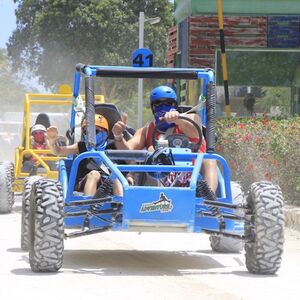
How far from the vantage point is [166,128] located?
1102cm

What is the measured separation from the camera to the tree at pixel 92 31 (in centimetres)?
4953

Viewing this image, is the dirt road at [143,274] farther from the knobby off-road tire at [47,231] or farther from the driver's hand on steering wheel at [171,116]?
the driver's hand on steering wheel at [171,116]

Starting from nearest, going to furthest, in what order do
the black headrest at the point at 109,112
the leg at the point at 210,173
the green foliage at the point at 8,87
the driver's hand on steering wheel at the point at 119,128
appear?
the leg at the point at 210,173 → the driver's hand on steering wheel at the point at 119,128 → the black headrest at the point at 109,112 → the green foliage at the point at 8,87

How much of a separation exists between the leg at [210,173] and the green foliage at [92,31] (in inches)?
1513

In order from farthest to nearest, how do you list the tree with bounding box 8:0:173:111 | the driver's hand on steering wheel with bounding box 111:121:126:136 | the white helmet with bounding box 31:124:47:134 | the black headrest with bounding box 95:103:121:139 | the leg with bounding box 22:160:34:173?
1. the tree with bounding box 8:0:173:111
2. the white helmet with bounding box 31:124:47:134
3. the leg with bounding box 22:160:34:173
4. the black headrest with bounding box 95:103:121:139
5. the driver's hand on steering wheel with bounding box 111:121:126:136

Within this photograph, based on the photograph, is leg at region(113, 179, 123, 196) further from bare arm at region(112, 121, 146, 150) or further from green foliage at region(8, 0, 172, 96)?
green foliage at region(8, 0, 172, 96)

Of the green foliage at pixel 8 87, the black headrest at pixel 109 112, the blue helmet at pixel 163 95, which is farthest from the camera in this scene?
the green foliage at pixel 8 87

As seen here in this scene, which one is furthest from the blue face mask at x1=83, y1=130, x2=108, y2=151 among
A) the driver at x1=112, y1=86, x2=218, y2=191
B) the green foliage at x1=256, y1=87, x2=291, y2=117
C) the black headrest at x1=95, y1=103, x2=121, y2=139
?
the green foliage at x1=256, y1=87, x2=291, y2=117

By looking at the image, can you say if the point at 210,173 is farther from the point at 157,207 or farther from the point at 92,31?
the point at 92,31

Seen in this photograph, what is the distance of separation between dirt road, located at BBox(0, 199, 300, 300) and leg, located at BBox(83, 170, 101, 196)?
66 cm

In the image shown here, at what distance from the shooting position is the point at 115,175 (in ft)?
32.2

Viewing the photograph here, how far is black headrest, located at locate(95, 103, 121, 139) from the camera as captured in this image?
40.4ft

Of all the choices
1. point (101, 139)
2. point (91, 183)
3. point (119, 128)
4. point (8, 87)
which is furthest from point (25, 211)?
point (8, 87)

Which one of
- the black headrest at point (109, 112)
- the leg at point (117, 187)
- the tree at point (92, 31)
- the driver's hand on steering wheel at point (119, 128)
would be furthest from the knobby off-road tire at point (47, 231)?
the tree at point (92, 31)
